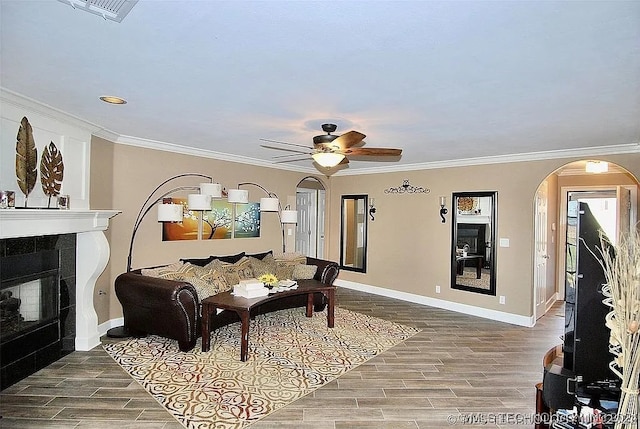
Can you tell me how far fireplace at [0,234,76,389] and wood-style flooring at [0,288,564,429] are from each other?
15 cm

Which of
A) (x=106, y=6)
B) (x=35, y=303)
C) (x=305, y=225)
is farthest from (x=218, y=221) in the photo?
(x=106, y=6)

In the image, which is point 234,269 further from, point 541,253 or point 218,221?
point 541,253

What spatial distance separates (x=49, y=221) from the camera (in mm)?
3387

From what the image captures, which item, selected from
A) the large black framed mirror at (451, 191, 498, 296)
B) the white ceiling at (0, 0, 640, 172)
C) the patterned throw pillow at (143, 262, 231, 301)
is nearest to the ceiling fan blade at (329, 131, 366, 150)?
the white ceiling at (0, 0, 640, 172)

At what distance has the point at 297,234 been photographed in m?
8.16

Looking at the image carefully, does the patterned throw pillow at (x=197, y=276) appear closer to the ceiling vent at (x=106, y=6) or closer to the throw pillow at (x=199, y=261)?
the throw pillow at (x=199, y=261)

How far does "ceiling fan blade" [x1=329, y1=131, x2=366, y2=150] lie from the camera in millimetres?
3142

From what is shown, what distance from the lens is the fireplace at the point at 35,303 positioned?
3.17 metres

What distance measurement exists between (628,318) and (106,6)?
2617 mm

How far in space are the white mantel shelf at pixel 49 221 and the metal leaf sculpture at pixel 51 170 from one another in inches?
10.9

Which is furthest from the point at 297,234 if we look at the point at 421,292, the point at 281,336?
the point at 281,336

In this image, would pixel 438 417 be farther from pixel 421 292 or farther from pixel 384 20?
pixel 421 292

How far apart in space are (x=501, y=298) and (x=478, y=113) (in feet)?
11.4

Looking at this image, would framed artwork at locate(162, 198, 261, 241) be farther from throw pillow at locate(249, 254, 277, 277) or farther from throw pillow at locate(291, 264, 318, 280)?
throw pillow at locate(291, 264, 318, 280)
